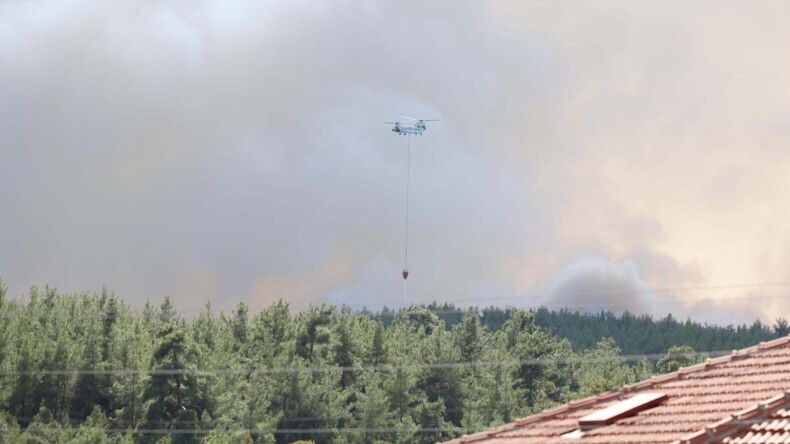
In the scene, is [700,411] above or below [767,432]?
above

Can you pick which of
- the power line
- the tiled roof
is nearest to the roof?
the tiled roof

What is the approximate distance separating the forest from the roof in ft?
174

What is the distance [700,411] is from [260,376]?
3256 inches

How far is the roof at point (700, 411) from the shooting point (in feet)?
75.8

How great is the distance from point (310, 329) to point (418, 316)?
2717 inches

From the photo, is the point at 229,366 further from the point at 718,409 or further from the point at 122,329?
the point at 718,409

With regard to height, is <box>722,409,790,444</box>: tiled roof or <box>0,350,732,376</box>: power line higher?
<box>0,350,732,376</box>: power line

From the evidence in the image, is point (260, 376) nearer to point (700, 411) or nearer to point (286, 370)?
point (286, 370)

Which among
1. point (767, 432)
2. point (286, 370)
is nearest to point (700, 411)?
point (767, 432)

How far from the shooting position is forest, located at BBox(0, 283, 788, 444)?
9069 cm

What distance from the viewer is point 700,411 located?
84.2 feet

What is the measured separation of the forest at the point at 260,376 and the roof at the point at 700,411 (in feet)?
174

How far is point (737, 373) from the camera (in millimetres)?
28031

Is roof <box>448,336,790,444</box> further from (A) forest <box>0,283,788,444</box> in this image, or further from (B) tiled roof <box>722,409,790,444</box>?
(A) forest <box>0,283,788,444</box>
